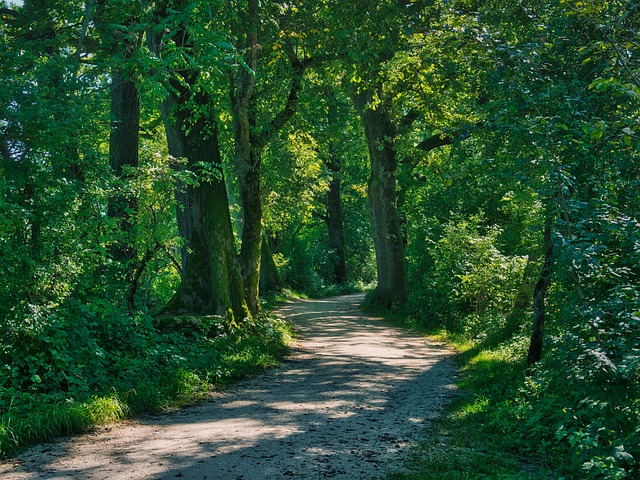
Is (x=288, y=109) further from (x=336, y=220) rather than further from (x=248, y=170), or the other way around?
(x=336, y=220)

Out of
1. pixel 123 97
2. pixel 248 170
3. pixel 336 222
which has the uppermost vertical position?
pixel 123 97

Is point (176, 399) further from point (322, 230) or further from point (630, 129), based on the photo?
point (322, 230)

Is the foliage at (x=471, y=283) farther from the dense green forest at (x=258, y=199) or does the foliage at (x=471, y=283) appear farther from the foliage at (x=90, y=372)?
→ the foliage at (x=90, y=372)

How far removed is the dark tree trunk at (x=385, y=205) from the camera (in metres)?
23.5

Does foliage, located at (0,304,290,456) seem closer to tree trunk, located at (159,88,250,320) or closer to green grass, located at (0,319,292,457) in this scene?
green grass, located at (0,319,292,457)

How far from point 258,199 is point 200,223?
3.09m

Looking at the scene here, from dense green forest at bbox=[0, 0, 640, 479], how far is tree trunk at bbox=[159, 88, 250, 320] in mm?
47

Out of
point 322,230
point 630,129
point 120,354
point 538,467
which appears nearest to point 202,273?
point 120,354

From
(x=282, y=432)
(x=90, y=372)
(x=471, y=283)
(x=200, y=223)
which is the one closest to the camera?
(x=282, y=432)

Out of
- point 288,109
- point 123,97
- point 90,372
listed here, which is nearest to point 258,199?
point 288,109

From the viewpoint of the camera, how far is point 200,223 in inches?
553

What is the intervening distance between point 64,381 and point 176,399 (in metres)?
1.75

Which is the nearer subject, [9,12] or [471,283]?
[9,12]

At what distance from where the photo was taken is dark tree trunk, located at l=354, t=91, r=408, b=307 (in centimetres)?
2347
